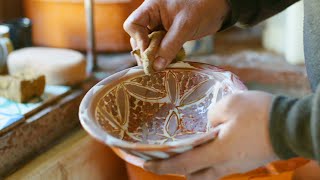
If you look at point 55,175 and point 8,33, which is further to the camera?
point 8,33

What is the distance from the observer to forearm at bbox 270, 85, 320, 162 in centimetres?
49

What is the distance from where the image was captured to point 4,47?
110 cm

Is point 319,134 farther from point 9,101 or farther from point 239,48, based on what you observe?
point 239,48

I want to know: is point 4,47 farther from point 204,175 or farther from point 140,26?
point 204,175

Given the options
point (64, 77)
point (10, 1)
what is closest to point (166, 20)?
point (64, 77)

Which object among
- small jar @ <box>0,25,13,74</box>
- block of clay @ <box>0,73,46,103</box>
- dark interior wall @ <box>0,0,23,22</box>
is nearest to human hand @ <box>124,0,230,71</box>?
block of clay @ <box>0,73,46,103</box>

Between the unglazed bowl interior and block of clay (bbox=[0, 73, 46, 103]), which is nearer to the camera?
the unglazed bowl interior

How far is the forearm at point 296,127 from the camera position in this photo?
1.62 ft

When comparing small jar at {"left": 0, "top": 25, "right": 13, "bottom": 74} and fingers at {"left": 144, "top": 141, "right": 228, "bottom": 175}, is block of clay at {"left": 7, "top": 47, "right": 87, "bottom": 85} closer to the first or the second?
small jar at {"left": 0, "top": 25, "right": 13, "bottom": 74}

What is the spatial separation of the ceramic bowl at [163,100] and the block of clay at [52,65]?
36 centimetres

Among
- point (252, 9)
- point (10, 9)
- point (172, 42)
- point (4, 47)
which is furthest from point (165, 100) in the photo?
point (10, 9)

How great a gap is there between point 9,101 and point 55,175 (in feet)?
0.67

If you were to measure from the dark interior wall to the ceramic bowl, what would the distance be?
0.73m

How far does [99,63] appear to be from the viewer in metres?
1.25
